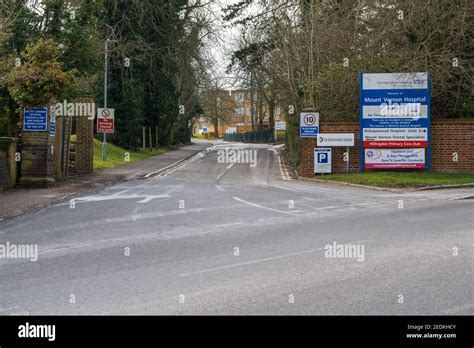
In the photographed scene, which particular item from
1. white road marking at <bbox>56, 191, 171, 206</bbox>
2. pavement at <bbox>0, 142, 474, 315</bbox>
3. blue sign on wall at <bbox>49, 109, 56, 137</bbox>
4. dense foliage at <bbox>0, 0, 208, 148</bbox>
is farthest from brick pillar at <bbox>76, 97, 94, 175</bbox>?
pavement at <bbox>0, 142, 474, 315</bbox>

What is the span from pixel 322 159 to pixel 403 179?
441 cm

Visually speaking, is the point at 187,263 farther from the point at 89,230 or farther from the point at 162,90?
the point at 162,90

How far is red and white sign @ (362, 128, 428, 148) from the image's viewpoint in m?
23.5

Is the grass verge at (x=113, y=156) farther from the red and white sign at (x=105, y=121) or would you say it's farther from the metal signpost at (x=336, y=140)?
the metal signpost at (x=336, y=140)

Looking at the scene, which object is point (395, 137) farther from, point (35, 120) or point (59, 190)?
point (35, 120)

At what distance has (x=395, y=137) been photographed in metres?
23.6

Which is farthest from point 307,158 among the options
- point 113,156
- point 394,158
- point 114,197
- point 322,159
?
point 113,156

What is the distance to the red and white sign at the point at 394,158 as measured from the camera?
77.3 ft

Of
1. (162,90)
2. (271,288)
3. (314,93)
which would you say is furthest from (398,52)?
(162,90)

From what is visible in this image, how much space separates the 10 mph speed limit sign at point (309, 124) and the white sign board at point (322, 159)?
2.38 feet

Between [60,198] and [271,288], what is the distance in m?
11.3

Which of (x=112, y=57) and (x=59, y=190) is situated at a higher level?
(x=112, y=57)

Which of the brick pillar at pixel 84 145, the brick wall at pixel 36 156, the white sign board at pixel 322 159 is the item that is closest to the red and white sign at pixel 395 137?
the white sign board at pixel 322 159

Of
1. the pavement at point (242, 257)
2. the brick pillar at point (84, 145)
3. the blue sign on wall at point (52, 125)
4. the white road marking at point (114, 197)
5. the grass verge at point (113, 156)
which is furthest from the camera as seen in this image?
the grass verge at point (113, 156)
